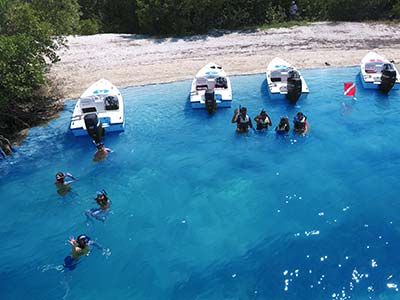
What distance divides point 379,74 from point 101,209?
1771cm

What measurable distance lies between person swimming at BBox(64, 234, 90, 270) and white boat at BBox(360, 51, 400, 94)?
17790 millimetres

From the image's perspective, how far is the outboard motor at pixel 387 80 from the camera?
2139 centimetres

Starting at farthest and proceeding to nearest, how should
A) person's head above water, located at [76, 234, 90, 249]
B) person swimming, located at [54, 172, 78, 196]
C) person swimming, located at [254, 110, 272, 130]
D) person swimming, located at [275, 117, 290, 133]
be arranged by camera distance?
person swimming, located at [254, 110, 272, 130] → person swimming, located at [275, 117, 290, 133] → person swimming, located at [54, 172, 78, 196] → person's head above water, located at [76, 234, 90, 249]

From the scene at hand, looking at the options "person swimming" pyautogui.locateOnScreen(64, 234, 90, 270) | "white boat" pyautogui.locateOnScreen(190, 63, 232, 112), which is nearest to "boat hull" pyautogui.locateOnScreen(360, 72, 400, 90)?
"white boat" pyautogui.locateOnScreen(190, 63, 232, 112)

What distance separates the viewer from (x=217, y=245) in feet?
43.9

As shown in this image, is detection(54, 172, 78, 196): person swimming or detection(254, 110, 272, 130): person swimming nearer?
detection(54, 172, 78, 196): person swimming

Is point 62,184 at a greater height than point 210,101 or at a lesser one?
lesser

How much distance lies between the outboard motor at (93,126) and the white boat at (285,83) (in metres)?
9.66

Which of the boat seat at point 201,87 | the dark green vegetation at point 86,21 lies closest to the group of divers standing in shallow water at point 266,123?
the boat seat at point 201,87

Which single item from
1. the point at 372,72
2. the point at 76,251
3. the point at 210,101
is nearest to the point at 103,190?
the point at 76,251

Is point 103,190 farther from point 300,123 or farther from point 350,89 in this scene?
point 350,89

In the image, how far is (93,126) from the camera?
59.4 feet

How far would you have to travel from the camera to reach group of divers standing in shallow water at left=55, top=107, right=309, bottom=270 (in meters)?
12.9

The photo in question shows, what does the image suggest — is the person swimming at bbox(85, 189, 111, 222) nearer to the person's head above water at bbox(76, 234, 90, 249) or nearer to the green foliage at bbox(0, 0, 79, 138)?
the person's head above water at bbox(76, 234, 90, 249)
